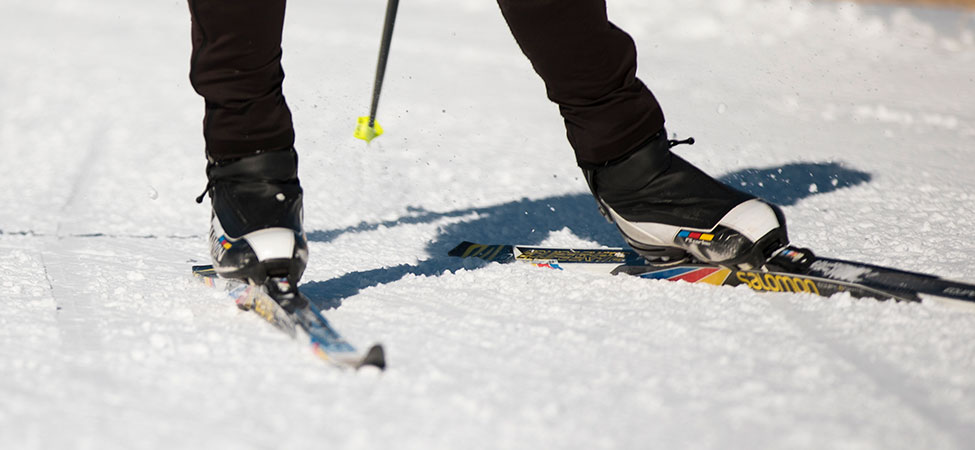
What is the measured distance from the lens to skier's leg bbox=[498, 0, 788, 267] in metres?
1.54

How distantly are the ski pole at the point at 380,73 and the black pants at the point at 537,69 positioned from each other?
462 mm

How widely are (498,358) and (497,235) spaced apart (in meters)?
1.09

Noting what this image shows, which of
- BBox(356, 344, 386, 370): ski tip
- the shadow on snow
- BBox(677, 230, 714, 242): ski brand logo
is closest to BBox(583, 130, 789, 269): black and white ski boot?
BBox(677, 230, 714, 242): ski brand logo

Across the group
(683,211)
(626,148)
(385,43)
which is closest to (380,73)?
(385,43)

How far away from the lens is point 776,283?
1544mm

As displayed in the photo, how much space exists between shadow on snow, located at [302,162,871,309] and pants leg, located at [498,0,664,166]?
0.44 metres

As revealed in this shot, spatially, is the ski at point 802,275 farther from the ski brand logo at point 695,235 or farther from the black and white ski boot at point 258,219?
the black and white ski boot at point 258,219

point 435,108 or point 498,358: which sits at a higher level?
point 498,358

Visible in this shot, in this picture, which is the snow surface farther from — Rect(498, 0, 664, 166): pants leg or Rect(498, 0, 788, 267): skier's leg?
Rect(498, 0, 664, 166): pants leg

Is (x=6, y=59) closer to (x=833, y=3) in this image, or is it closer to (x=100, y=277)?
(x=100, y=277)

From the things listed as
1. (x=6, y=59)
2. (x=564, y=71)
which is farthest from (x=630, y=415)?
(x=6, y=59)

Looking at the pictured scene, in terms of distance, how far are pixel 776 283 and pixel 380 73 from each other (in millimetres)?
1008

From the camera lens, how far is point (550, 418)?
3.36 feet

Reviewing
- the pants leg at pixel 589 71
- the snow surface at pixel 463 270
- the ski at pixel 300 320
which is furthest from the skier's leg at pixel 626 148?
the ski at pixel 300 320
